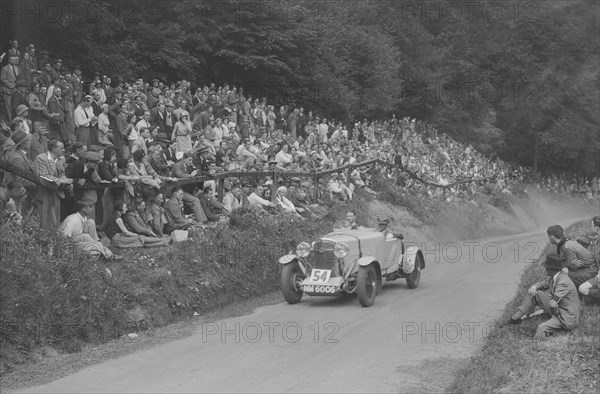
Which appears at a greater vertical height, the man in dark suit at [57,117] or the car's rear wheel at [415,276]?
the man in dark suit at [57,117]

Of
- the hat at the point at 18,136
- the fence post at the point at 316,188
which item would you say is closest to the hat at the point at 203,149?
the hat at the point at 18,136

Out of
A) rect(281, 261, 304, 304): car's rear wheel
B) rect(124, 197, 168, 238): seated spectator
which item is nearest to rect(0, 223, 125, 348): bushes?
rect(124, 197, 168, 238): seated spectator

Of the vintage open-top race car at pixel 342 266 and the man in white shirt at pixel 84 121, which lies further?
the man in white shirt at pixel 84 121

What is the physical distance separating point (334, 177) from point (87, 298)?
47.3 ft

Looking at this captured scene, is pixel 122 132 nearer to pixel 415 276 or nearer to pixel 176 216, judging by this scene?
pixel 176 216

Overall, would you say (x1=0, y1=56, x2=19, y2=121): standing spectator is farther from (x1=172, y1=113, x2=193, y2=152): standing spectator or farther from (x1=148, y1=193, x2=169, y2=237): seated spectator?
(x1=148, y1=193, x2=169, y2=237): seated spectator

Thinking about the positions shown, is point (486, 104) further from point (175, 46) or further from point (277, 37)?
point (175, 46)

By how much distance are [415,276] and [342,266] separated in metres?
2.57

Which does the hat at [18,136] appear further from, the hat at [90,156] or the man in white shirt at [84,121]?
the man in white shirt at [84,121]

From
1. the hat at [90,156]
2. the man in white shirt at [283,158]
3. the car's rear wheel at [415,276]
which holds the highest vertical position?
the hat at [90,156]

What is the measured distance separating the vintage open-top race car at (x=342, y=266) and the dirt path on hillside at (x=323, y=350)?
1.06ft

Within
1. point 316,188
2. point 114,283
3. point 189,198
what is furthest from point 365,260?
point 316,188

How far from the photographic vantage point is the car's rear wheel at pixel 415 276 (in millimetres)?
16062

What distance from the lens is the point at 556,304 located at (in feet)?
34.7
